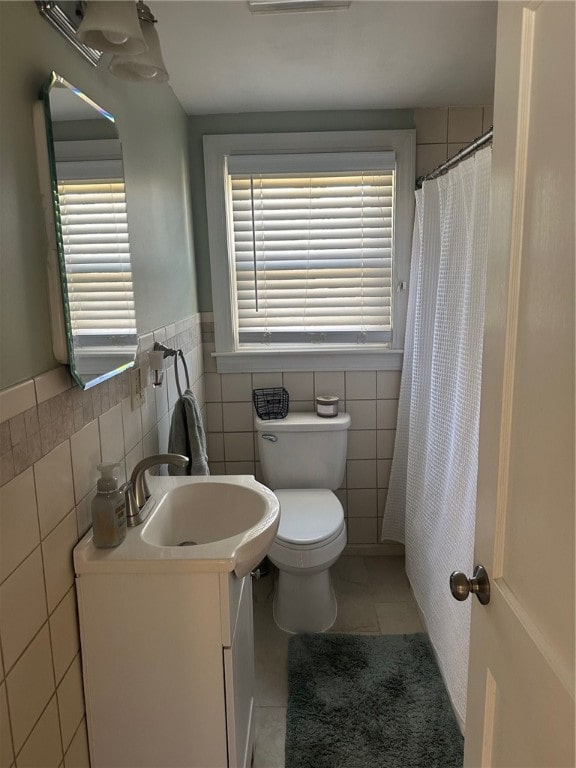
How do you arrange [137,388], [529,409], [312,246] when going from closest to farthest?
1. [529,409]
2. [137,388]
3. [312,246]

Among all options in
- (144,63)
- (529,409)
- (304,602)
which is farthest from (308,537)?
(144,63)

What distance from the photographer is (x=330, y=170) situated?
2531 mm

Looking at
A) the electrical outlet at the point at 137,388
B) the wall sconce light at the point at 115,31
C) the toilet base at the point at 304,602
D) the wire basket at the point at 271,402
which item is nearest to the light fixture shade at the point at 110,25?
the wall sconce light at the point at 115,31

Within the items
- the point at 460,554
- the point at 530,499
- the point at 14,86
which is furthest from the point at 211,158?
the point at 530,499

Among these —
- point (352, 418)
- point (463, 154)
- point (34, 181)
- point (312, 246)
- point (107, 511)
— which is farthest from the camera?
point (352, 418)

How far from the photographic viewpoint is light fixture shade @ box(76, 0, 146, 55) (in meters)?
1.09

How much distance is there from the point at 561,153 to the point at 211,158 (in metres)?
2.11

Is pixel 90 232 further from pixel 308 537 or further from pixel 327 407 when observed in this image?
pixel 327 407

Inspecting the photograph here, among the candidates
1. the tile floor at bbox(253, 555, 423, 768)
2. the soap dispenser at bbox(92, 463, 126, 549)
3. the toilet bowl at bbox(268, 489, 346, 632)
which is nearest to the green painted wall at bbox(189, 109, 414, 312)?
the toilet bowl at bbox(268, 489, 346, 632)

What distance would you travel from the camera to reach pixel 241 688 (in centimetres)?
147

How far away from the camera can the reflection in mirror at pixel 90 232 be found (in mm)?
1151

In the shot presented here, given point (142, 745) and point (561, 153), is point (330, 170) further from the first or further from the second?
point (142, 745)

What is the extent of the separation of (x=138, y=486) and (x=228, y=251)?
151 cm

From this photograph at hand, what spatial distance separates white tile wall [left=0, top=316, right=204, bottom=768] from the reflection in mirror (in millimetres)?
102
